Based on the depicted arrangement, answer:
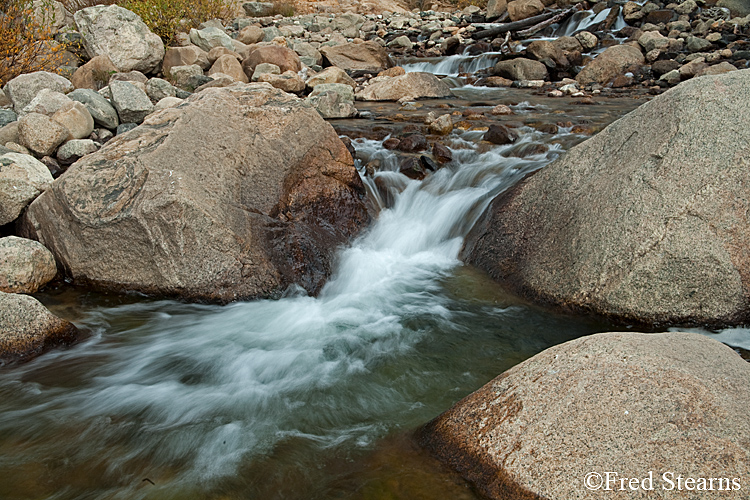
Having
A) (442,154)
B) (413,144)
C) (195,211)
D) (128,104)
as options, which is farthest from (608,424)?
(128,104)

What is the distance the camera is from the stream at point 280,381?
115 inches

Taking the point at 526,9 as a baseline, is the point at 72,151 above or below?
below

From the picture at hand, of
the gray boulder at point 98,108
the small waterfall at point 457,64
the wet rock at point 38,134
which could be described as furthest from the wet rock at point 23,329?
the small waterfall at point 457,64

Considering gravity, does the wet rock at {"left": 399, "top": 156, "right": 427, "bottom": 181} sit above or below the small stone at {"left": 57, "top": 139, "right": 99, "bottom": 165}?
below

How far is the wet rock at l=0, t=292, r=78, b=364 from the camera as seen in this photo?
161 inches

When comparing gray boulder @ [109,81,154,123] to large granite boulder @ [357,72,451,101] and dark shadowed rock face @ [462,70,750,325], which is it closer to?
large granite boulder @ [357,72,451,101]

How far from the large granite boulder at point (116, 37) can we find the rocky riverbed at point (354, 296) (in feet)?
17.7

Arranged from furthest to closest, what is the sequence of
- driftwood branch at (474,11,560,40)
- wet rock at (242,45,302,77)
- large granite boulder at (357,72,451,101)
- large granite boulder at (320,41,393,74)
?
driftwood branch at (474,11,560,40) → large granite boulder at (320,41,393,74) → wet rock at (242,45,302,77) → large granite boulder at (357,72,451,101)

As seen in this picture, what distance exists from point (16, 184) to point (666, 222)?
21.5 ft

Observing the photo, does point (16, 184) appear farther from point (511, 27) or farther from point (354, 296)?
point (511, 27)

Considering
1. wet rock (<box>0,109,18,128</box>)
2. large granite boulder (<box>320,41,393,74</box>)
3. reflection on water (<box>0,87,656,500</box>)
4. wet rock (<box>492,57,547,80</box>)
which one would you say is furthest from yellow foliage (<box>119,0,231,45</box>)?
reflection on water (<box>0,87,656,500</box>)

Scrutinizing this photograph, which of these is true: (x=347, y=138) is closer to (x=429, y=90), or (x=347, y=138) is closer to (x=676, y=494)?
(x=429, y=90)

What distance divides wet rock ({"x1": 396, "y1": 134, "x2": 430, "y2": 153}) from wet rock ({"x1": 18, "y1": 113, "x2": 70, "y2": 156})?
5204 millimetres

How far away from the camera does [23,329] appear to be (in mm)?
4168
